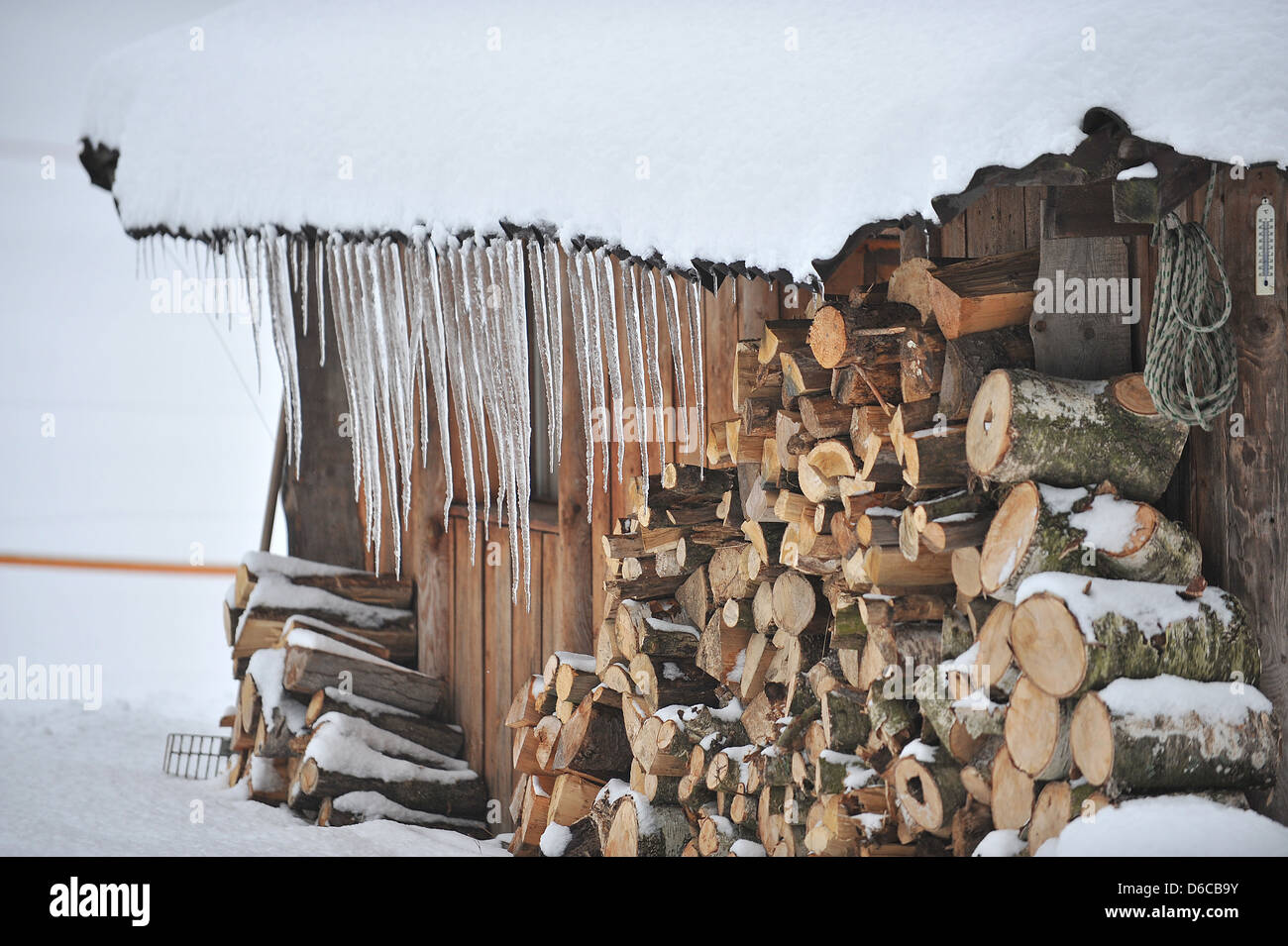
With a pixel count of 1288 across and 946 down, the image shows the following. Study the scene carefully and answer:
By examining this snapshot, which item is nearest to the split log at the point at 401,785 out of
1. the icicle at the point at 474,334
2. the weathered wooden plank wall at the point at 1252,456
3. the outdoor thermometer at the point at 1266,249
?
the icicle at the point at 474,334

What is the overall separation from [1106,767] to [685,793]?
182 centimetres

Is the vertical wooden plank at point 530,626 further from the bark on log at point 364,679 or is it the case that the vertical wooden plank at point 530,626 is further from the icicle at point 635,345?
the icicle at point 635,345

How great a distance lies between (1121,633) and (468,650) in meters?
3.90

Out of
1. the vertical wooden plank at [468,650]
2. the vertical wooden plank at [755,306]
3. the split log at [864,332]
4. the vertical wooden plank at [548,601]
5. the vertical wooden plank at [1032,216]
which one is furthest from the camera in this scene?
the vertical wooden plank at [468,650]

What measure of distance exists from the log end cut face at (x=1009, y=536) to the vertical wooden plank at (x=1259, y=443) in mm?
430

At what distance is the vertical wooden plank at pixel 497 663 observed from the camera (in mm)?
5457

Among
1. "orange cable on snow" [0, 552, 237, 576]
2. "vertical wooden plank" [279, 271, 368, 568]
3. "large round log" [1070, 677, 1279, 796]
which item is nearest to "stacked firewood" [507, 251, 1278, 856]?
"large round log" [1070, 677, 1279, 796]

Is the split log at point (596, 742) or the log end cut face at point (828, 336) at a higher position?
the log end cut face at point (828, 336)

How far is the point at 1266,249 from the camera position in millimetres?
2561

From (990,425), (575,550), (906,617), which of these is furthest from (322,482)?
(990,425)

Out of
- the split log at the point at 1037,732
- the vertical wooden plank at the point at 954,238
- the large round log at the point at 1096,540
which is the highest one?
the vertical wooden plank at the point at 954,238

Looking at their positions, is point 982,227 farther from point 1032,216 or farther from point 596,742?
point 596,742

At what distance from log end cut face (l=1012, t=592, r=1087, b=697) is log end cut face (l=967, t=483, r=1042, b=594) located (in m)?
0.14
